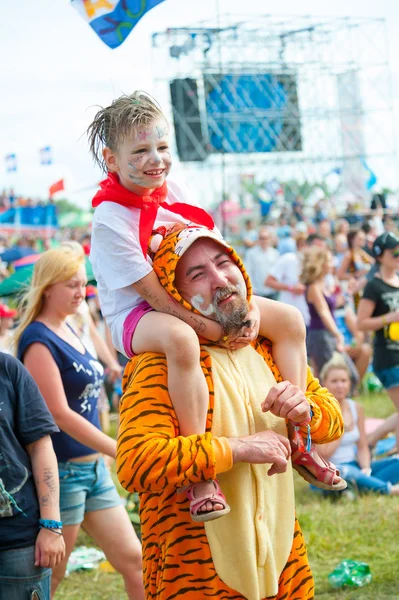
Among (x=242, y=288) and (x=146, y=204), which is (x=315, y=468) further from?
(x=146, y=204)

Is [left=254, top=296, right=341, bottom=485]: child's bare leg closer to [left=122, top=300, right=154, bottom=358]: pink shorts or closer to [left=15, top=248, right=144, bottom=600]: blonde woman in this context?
[left=122, top=300, right=154, bottom=358]: pink shorts

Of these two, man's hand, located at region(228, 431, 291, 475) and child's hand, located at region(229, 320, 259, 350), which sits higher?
child's hand, located at region(229, 320, 259, 350)

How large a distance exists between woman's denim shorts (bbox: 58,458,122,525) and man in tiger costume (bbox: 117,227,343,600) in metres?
1.37

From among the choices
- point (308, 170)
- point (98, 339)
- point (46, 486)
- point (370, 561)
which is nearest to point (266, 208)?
point (308, 170)

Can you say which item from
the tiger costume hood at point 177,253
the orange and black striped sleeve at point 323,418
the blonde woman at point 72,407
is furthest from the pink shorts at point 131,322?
the blonde woman at point 72,407

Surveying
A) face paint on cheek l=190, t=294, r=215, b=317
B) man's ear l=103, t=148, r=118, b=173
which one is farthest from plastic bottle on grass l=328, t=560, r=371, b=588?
man's ear l=103, t=148, r=118, b=173

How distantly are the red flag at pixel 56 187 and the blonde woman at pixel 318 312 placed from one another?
7.02 m

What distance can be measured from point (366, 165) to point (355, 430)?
1532cm

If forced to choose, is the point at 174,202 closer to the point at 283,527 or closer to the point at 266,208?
the point at 283,527

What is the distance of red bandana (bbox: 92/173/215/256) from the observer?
8.61 feet

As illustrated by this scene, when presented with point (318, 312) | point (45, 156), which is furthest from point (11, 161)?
point (318, 312)

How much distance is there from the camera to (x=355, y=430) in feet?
22.5

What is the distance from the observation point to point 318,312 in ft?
28.6

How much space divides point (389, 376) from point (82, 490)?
3.23 m
